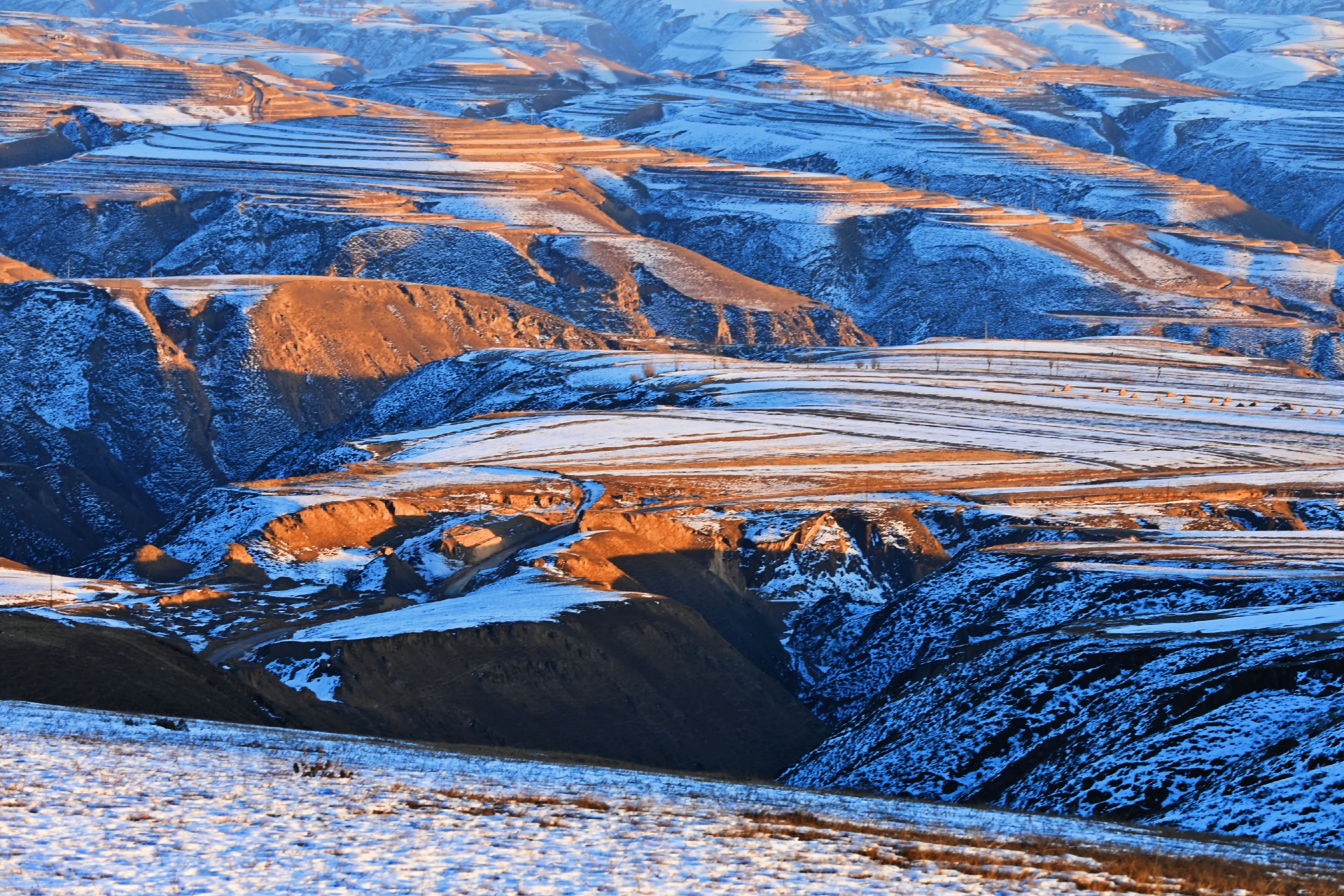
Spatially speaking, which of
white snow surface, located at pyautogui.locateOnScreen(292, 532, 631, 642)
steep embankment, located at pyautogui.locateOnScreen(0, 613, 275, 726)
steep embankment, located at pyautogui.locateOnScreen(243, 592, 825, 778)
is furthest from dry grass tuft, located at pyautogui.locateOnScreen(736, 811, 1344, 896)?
white snow surface, located at pyautogui.locateOnScreen(292, 532, 631, 642)

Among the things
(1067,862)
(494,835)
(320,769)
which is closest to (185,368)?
(320,769)

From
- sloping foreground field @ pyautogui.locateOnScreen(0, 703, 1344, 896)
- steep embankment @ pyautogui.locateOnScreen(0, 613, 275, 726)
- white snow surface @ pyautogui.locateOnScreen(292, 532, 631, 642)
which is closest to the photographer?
sloping foreground field @ pyautogui.locateOnScreen(0, 703, 1344, 896)

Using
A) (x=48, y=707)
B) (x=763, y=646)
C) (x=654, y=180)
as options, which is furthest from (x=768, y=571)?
(x=654, y=180)

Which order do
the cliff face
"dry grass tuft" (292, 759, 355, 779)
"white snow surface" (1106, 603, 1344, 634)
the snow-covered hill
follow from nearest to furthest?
"dry grass tuft" (292, 759, 355, 779) → the snow-covered hill → "white snow surface" (1106, 603, 1344, 634) → the cliff face

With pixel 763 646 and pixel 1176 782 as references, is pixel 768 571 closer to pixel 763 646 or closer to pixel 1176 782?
pixel 763 646

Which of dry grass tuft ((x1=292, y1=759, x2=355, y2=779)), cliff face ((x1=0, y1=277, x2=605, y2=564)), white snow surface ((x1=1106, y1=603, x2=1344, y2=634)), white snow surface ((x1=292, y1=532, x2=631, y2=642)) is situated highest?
dry grass tuft ((x1=292, y1=759, x2=355, y2=779))

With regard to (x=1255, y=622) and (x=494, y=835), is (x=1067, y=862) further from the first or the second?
(x=1255, y=622)

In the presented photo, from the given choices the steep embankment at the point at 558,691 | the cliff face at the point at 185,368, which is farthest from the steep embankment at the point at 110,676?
the cliff face at the point at 185,368

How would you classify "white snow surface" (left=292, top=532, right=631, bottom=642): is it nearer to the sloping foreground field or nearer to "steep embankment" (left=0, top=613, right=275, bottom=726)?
"steep embankment" (left=0, top=613, right=275, bottom=726)
